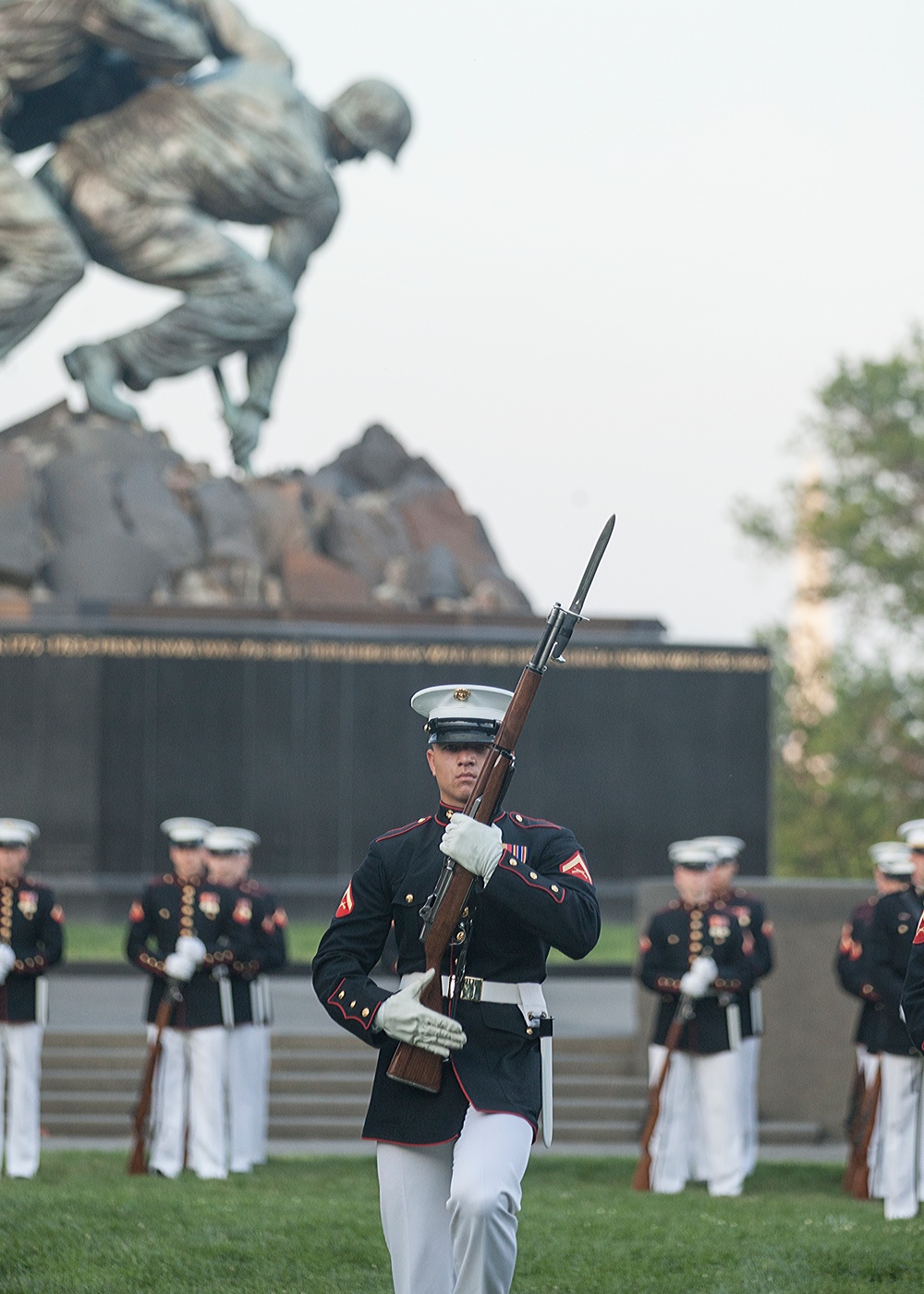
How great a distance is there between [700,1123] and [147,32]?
16.7 metres

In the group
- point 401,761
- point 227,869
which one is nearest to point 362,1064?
point 227,869

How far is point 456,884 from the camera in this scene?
15.8 ft

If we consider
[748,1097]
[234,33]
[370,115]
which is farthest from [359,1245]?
[234,33]

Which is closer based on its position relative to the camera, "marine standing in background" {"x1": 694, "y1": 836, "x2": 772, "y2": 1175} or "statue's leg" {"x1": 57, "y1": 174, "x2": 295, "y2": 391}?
"marine standing in background" {"x1": 694, "y1": 836, "x2": 772, "y2": 1175}

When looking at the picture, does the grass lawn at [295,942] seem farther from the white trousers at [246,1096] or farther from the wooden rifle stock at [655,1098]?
the wooden rifle stock at [655,1098]

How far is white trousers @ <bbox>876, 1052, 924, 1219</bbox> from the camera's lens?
32.3ft

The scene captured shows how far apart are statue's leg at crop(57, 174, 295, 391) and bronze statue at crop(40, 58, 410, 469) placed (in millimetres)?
11

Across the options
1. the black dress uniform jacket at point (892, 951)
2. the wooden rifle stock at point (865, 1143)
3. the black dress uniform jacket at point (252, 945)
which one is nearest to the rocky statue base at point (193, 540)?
the black dress uniform jacket at point (252, 945)

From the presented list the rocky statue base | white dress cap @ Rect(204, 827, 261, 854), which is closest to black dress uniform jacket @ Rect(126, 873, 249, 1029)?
white dress cap @ Rect(204, 827, 261, 854)

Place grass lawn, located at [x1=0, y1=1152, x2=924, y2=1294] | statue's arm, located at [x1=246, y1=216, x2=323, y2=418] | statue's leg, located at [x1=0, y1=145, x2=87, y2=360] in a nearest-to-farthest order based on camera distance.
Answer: grass lawn, located at [x1=0, y1=1152, x2=924, y2=1294] < statue's leg, located at [x1=0, y1=145, x2=87, y2=360] < statue's arm, located at [x1=246, y1=216, x2=323, y2=418]

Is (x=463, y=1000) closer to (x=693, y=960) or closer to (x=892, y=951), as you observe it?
(x=892, y=951)

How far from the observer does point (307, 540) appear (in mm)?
24078

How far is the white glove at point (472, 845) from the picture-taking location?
4742 mm

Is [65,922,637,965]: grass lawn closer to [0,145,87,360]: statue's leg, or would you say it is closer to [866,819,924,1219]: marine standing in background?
[866,819,924,1219]: marine standing in background
